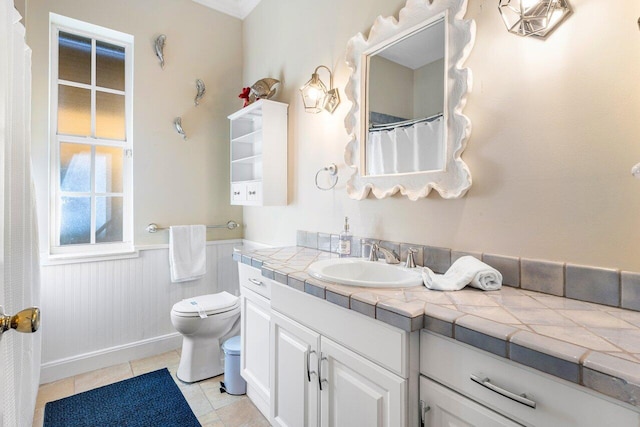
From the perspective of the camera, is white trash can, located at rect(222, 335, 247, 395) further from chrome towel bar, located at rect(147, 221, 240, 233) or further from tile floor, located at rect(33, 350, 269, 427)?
chrome towel bar, located at rect(147, 221, 240, 233)

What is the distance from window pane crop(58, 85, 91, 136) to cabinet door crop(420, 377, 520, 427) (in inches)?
107

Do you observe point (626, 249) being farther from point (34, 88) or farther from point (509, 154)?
point (34, 88)

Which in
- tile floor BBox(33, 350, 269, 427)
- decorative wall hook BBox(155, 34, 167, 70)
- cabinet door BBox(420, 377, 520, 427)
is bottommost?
tile floor BBox(33, 350, 269, 427)

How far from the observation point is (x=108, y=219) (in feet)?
8.01

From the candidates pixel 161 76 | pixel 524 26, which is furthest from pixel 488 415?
pixel 161 76

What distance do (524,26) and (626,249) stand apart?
783mm

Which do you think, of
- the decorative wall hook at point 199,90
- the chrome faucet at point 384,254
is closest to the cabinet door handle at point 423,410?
the chrome faucet at point 384,254

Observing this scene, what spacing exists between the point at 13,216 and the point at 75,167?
56.3 inches

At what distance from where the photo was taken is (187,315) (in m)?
2.02

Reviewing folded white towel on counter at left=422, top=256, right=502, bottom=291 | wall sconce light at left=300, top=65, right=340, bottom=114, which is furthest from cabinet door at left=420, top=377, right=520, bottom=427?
wall sconce light at left=300, top=65, right=340, bottom=114

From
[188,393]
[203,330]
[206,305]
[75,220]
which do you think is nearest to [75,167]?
[75,220]

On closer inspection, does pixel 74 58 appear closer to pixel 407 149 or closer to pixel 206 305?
pixel 206 305

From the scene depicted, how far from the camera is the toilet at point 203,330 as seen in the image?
2.04 metres

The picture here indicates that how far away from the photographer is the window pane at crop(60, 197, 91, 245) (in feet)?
7.45
